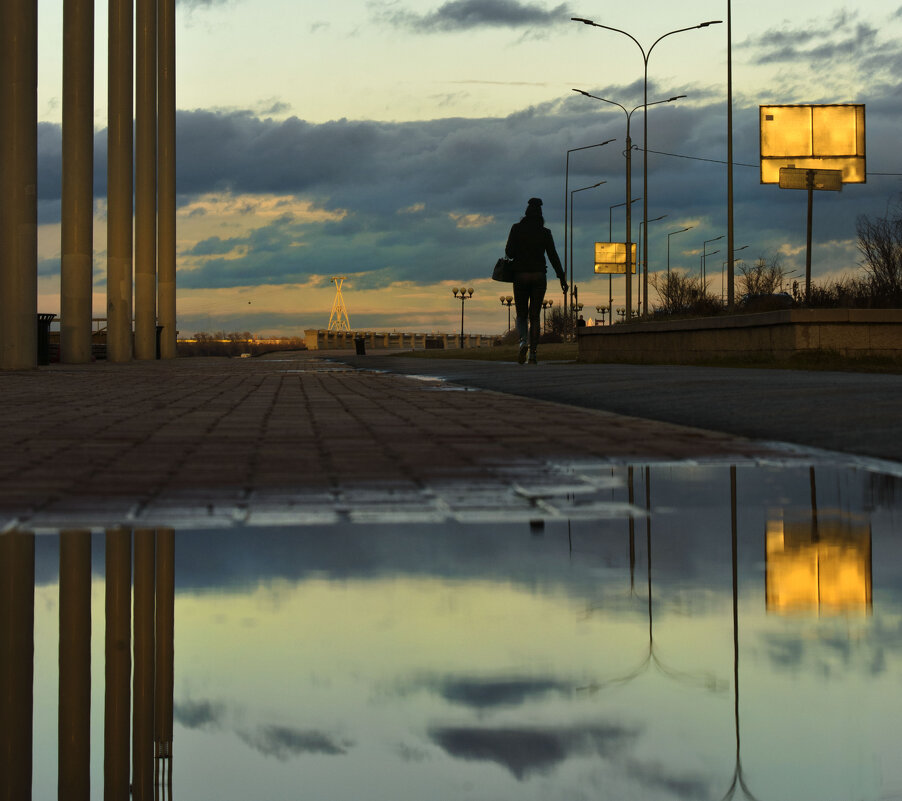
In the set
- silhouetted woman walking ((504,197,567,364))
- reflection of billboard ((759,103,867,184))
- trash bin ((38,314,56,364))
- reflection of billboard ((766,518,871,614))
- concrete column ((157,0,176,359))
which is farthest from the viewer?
concrete column ((157,0,176,359))

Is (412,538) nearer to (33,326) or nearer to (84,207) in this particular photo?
(33,326)

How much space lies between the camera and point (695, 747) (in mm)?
2332

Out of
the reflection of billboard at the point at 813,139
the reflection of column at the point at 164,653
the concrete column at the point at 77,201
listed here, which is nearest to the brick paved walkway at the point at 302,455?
the reflection of column at the point at 164,653

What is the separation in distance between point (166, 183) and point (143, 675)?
53.7 meters

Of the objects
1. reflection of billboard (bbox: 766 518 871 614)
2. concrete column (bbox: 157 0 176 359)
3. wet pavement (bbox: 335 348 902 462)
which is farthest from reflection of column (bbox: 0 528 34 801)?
concrete column (bbox: 157 0 176 359)

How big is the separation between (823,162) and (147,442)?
101ft

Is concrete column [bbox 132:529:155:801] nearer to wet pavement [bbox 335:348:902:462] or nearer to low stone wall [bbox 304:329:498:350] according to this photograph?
wet pavement [bbox 335:348:902:462]

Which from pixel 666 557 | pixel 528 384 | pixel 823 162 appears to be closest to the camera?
pixel 666 557

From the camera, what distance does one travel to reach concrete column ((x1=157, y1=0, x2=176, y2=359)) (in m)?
53.2

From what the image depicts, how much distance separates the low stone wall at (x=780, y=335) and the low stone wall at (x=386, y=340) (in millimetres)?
73444

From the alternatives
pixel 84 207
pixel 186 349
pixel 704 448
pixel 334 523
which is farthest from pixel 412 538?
pixel 186 349

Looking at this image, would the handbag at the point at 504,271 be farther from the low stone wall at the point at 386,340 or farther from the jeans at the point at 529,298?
the low stone wall at the point at 386,340

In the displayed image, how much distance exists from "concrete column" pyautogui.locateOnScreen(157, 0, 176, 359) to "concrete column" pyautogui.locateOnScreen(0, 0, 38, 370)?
1068 inches

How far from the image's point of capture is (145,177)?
158 ft
